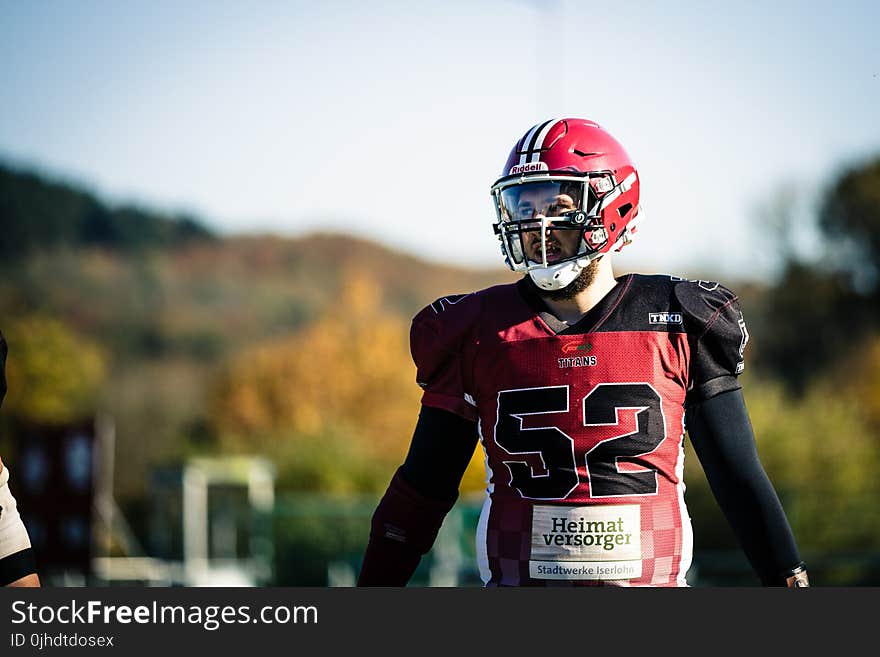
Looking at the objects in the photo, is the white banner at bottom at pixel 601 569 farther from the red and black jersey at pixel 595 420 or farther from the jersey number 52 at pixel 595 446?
the jersey number 52 at pixel 595 446

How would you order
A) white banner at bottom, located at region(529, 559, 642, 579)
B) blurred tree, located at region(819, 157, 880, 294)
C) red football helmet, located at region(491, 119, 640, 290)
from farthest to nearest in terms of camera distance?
blurred tree, located at region(819, 157, 880, 294), red football helmet, located at region(491, 119, 640, 290), white banner at bottom, located at region(529, 559, 642, 579)

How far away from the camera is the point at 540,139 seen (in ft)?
13.1

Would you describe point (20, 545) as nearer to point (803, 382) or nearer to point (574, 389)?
point (574, 389)

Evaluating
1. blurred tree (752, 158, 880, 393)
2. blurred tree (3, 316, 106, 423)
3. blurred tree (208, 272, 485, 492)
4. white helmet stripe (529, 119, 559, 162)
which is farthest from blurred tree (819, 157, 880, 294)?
white helmet stripe (529, 119, 559, 162)

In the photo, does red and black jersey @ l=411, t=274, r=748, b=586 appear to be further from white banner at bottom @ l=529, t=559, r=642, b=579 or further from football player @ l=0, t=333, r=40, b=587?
football player @ l=0, t=333, r=40, b=587

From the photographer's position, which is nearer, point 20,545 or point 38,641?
point 38,641

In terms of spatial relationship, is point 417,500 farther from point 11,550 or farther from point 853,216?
point 853,216

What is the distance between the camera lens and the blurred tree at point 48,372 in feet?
119

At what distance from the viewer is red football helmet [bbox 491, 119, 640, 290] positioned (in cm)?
388

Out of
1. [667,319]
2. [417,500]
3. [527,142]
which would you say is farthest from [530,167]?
[417,500]

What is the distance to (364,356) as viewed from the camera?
38500mm

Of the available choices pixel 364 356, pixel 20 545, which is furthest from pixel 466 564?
pixel 364 356

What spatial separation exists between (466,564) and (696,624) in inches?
557

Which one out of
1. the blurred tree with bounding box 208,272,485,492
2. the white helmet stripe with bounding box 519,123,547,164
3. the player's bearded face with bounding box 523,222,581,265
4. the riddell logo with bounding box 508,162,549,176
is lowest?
the blurred tree with bounding box 208,272,485,492
